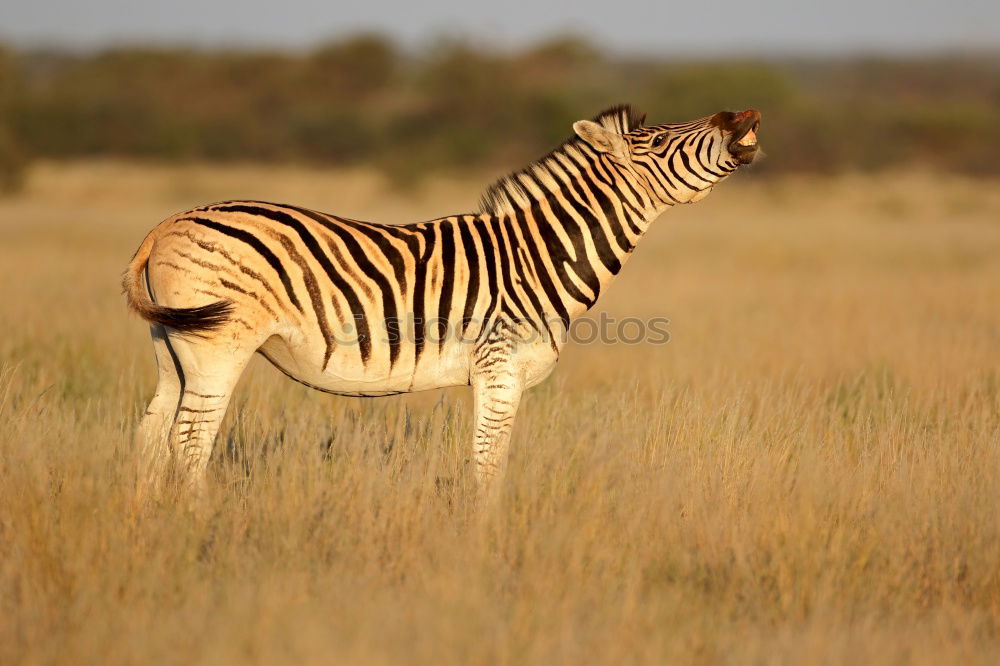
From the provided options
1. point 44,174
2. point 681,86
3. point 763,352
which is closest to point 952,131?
point 681,86

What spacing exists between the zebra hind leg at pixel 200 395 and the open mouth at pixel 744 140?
8.28ft

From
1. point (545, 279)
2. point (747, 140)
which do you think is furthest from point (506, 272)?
point (747, 140)

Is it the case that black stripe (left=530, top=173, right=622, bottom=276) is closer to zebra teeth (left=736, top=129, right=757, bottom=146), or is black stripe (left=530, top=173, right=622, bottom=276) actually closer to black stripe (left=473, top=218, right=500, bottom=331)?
black stripe (left=473, top=218, right=500, bottom=331)

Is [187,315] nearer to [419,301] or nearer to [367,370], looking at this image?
[367,370]

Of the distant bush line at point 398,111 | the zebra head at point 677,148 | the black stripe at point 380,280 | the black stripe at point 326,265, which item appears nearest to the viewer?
the black stripe at point 326,265

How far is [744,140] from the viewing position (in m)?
5.01

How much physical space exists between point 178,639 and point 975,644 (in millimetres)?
2860

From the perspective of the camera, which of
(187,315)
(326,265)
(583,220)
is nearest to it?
(187,315)

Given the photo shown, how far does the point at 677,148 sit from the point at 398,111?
168 ft

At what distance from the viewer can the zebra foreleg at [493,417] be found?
4879 millimetres

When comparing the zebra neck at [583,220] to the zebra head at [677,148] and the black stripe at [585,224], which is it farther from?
the zebra head at [677,148]

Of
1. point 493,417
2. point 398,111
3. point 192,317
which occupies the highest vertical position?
point 398,111

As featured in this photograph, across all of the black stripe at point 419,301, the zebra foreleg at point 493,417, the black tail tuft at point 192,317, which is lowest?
the zebra foreleg at point 493,417

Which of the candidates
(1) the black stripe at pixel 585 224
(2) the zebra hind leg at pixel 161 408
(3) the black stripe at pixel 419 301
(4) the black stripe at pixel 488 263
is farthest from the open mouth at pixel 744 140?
(2) the zebra hind leg at pixel 161 408
